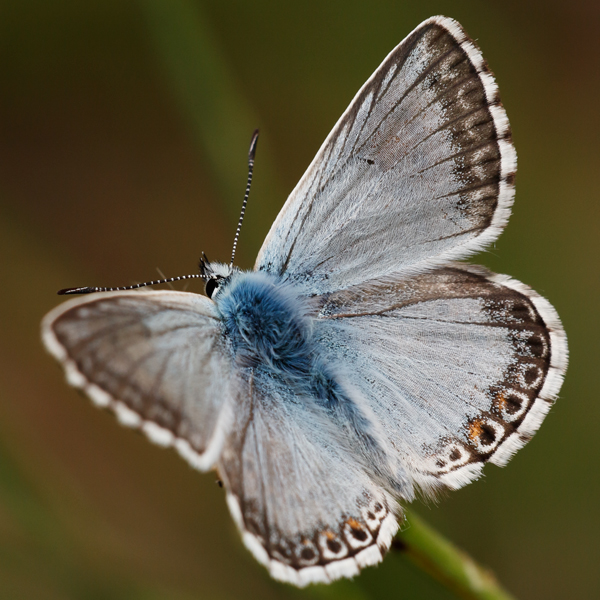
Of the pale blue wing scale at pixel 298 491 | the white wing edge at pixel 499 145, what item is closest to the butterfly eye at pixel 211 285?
the white wing edge at pixel 499 145

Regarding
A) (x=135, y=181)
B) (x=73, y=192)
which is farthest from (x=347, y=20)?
(x=73, y=192)

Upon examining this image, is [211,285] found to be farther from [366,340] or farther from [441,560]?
[441,560]

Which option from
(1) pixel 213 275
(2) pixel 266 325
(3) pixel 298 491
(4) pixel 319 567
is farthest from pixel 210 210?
(4) pixel 319 567

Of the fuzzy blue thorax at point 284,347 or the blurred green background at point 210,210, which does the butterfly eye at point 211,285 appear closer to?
the fuzzy blue thorax at point 284,347

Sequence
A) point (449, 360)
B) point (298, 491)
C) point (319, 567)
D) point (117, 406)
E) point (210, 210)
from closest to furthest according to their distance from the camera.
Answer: point (117, 406)
point (319, 567)
point (298, 491)
point (449, 360)
point (210, 210)

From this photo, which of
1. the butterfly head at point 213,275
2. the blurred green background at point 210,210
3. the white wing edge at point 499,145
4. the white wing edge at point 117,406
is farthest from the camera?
the blurred green background at point 210,210

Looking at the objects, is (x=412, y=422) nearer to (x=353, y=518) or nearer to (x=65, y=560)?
(x=353, y=518)

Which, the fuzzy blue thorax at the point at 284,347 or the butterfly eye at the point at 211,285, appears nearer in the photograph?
the fuzzy blue thorax at the point at 284,347

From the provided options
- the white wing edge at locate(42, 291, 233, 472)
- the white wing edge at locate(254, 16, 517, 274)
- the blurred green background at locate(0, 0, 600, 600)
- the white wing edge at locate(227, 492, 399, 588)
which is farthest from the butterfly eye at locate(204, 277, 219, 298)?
the blurred green background at locate(0, 0, 600, 600)
